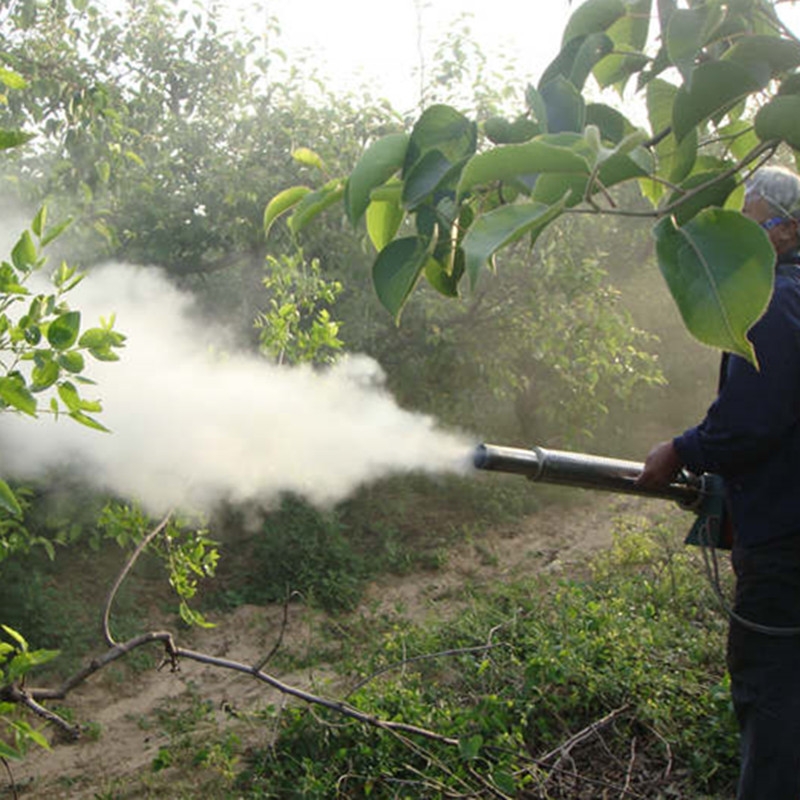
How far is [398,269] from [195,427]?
11.7 feet

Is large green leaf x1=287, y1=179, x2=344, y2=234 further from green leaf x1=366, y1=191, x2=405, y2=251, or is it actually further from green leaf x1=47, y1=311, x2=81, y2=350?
green leaf x1=47, y1=311, x2=81, y2=350

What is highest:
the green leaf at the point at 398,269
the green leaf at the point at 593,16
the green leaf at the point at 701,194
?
the green leaf at the point at 593,16

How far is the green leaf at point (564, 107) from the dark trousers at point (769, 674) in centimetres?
199

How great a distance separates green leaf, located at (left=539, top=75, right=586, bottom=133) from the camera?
1.04 m

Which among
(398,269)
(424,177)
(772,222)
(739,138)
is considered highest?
(772,222)

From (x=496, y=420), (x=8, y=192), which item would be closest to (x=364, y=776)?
(x=8, y=192)

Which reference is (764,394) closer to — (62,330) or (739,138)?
(739,138)

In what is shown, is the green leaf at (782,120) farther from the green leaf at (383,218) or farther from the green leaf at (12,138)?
the green leaf at (12,138)

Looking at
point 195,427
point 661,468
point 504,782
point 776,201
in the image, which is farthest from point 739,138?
point 195,427

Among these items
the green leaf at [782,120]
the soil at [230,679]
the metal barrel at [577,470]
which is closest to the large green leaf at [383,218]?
the green leaf at [782,120]

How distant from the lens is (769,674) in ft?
8.67

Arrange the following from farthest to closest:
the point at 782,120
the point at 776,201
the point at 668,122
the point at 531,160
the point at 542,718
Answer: the point at 542,718
the point at 776,201
the point at 668,122
the point at 782,120
the point at 531,160

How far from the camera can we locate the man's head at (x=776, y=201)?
8.59ft

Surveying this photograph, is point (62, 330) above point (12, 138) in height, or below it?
below
